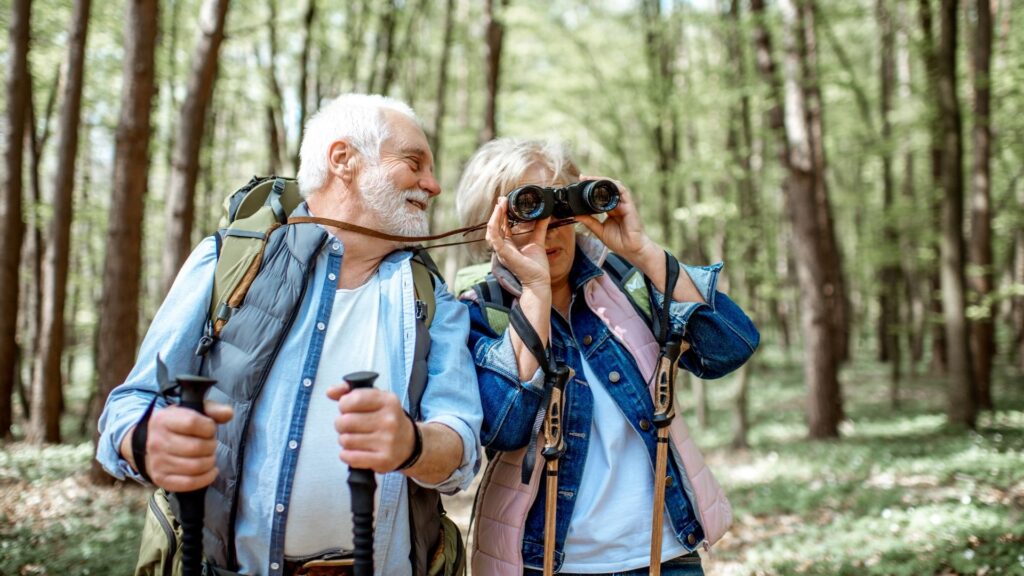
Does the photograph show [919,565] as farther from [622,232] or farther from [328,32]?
[328,32]

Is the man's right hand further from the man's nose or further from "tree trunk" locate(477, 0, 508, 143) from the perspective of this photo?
"tree trunk" locate(477, 0, 508, 143)

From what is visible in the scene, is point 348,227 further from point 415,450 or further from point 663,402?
point 663,402

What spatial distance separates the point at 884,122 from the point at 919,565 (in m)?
A: 14.2

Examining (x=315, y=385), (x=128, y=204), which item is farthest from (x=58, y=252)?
(x=315, y=385)

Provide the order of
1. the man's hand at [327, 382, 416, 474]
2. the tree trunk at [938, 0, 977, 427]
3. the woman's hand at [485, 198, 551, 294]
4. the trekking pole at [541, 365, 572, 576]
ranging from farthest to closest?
1. the tree trunk at [938, 0, 977, 427]
2. the woman's hand at [485, 198, 551, 294]
3. the trekking pole at [541, 365, 572, 576]
4. the man's hand at [327, 382, 416, 474]

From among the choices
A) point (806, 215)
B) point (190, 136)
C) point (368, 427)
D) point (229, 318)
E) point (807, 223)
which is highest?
point (190, 136)

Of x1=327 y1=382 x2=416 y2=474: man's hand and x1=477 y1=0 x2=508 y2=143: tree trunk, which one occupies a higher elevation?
x1=477 y1=0 x2=508 y2=143: tree trunk

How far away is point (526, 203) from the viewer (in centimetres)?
205

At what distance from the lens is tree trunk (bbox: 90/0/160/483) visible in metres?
6.04

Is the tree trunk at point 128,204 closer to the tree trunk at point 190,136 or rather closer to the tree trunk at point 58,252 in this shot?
the tree trunk at point 190,136

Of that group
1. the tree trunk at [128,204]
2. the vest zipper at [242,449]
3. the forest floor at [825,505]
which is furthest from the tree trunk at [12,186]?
the vest zipper at [242,449]

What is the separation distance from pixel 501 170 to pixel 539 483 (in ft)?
3.21

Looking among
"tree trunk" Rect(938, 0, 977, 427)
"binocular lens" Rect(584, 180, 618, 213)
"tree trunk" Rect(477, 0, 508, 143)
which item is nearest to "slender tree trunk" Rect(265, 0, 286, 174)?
"tree trunk" Rect(477, 0, 508, 143)

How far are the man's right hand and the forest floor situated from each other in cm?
399
